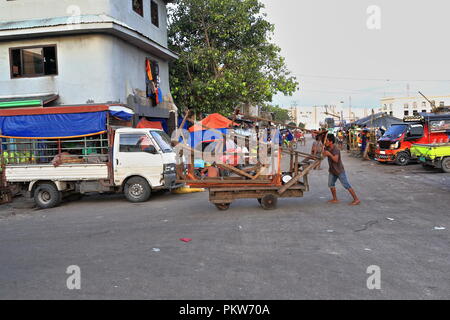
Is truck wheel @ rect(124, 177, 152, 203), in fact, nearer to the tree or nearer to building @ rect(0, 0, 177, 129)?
building @ rect(0, 0, 177, 129)

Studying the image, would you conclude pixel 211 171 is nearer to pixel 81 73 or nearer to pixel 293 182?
pixel 293 182

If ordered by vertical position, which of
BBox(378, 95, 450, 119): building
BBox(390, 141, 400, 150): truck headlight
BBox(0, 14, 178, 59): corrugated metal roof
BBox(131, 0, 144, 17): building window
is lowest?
BBox(390, 141, 400, 150): truck headlight

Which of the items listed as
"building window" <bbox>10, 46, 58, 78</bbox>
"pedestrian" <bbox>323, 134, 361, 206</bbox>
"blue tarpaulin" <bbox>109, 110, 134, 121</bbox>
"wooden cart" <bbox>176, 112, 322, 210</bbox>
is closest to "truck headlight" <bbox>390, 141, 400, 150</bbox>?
"pedestrian" <bbox>323, 134, 361, 206</bbox>

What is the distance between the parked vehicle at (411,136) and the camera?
1700 centimetres

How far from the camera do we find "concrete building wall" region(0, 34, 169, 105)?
1376cm

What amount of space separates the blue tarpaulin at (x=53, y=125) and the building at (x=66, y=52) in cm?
303

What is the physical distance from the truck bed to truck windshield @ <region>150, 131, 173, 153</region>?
1555mm

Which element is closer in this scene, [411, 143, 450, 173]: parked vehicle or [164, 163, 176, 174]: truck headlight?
[164, 163, 176, 174]: truck headlight

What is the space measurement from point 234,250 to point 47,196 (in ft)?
23.5

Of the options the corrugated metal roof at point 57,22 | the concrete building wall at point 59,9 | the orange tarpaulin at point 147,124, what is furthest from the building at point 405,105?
the corrugated metal roof at point 57,22

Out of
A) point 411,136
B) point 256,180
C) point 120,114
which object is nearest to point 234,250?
point 256,180

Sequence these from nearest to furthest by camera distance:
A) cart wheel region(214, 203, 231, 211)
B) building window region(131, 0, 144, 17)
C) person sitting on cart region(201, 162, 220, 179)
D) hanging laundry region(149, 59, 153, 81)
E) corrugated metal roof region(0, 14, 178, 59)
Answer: cart wheel region(214, 203, 231, 211) < person sitting on cart region(201, 162, 220, 179) < corrugated metal roof region(0, 14, 178, 59) < building window region(131, 0, 144, 17) < hanging laundry region(149, 59, 153, 81)

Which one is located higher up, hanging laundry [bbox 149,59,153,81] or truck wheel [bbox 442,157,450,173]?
hanging laundry [bbox 149,59,153,81]

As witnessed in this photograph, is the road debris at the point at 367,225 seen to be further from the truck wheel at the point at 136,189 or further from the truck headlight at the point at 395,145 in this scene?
the truck headlight at the point at 395,145
